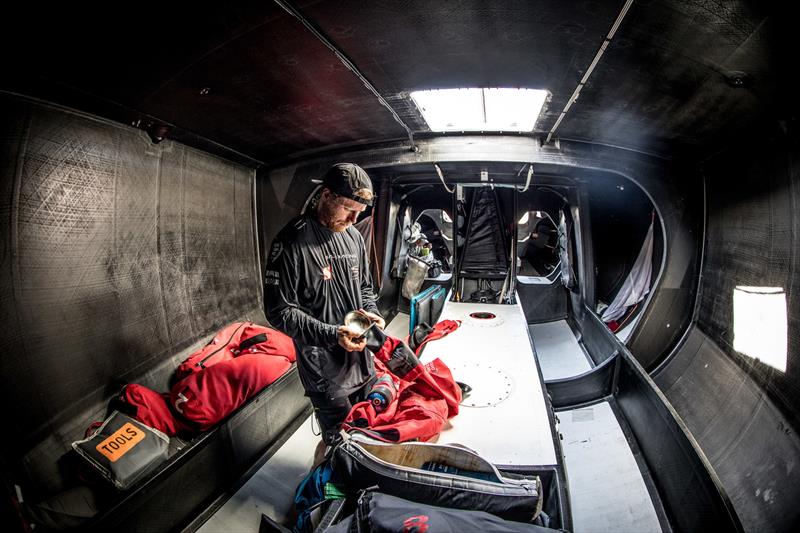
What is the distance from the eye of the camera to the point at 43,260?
233 cm

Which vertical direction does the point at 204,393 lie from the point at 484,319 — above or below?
below

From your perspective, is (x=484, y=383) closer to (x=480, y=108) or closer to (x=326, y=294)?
(x=326, y=294)

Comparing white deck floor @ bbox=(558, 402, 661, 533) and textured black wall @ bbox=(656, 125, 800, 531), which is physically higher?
textured black wall @ bbox=(656, 125, 800, 531)

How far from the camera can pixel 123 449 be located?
2.09 metres

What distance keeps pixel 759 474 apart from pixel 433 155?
4.19 meters

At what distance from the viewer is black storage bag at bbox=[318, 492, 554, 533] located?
1.04 m

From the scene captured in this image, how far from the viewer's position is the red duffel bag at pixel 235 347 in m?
3.20

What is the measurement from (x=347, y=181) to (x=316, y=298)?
0.79 m

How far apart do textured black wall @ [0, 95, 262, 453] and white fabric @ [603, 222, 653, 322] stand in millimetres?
6416

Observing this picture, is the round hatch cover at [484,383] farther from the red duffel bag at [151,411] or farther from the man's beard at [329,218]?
the red duffel bag at [151,411]

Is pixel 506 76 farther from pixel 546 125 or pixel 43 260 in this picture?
pixel 43 260

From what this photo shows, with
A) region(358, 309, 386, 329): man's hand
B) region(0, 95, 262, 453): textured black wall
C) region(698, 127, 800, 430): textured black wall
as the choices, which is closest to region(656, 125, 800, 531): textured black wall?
region(698, 127, 800, 430): textured black wall

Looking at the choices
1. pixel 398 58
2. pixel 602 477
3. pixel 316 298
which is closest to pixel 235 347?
pixel 316 298

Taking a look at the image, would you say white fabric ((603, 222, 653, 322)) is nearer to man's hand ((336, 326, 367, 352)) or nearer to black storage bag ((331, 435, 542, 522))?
black storage bag ((331, 435, 542, 522))
